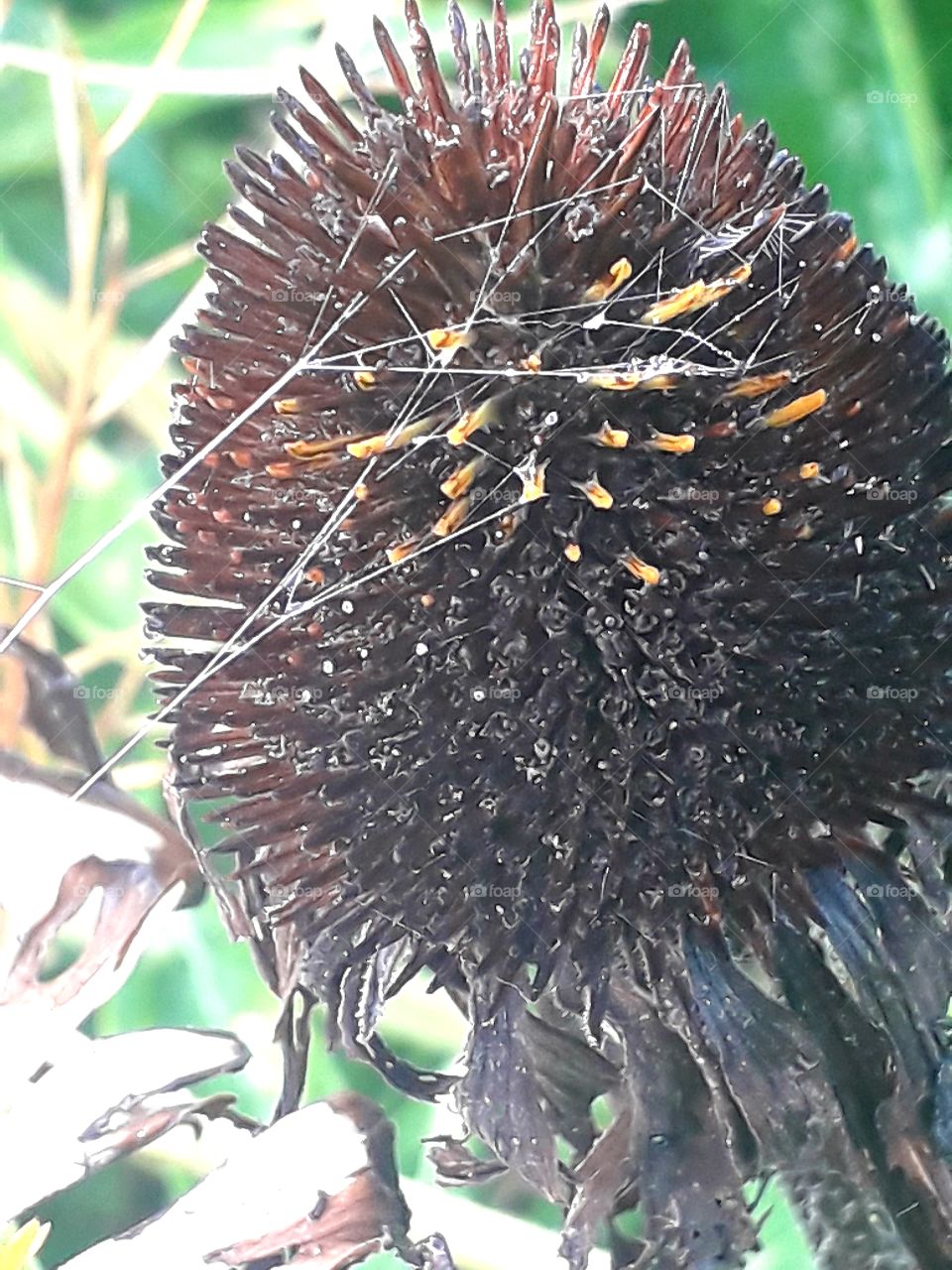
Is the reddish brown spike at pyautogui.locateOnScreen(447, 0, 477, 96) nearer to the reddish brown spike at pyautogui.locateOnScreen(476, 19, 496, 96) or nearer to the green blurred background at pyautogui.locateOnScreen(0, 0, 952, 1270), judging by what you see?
the reddish brown spike at pyautogui.locateOnScreen(476, 19, 496, 96)

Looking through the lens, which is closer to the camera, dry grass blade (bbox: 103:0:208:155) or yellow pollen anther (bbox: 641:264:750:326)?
yellow pollen anther (bbox: 641:264:750:326)

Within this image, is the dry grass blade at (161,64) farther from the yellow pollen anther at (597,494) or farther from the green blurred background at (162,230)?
the yellow pollen anther at (597,494)

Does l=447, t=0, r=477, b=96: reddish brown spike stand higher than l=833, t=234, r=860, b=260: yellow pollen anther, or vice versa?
l=447, t=0, r=477, b=96: reddish brown spike

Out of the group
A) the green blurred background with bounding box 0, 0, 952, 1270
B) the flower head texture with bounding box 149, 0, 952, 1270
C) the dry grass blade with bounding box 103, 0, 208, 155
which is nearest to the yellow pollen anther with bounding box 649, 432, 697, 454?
the flower head texture with bounding box 149, 0, 952, 1270

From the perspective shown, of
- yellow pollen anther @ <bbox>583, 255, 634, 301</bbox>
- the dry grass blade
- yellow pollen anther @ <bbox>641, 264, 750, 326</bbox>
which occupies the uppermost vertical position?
the dry grass blade

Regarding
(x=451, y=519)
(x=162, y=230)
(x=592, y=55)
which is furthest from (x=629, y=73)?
(x=162, y=230)

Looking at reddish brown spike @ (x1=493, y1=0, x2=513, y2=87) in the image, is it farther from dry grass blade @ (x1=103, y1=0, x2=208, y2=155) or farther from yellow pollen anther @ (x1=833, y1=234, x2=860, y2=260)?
dry grass blade @ (x1=103, y1=0, x2=208, y2=155)

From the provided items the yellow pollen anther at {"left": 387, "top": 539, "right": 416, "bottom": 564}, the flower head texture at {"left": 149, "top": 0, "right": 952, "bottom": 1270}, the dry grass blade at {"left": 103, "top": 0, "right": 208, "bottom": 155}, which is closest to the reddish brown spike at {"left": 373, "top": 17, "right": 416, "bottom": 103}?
the flower head texture at {"left": 149, "top": 0, "right": 952, "bottom": 1270}

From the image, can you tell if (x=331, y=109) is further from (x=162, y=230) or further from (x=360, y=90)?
(x=162, y=230)
